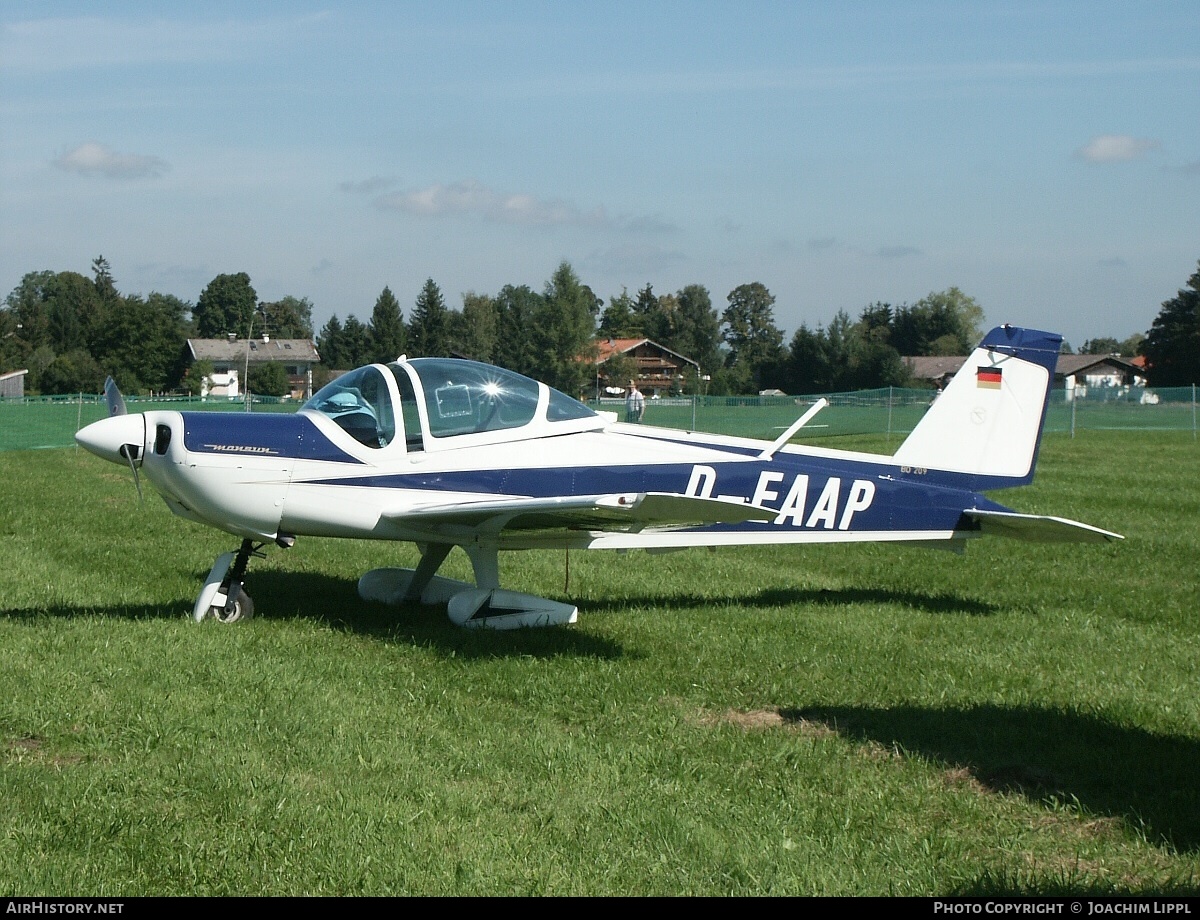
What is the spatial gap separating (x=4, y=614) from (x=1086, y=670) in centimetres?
700

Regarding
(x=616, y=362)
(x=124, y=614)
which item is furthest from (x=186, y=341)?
(x=124, y=614)

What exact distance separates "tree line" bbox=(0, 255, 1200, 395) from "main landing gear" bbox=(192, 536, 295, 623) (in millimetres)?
50627

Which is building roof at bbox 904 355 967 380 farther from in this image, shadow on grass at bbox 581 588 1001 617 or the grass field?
the grass field

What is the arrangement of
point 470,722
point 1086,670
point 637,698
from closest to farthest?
point 470,722, point 637,698, point 1086,670

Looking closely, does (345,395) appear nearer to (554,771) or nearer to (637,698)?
(637,698)

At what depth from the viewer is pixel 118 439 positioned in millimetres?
7383

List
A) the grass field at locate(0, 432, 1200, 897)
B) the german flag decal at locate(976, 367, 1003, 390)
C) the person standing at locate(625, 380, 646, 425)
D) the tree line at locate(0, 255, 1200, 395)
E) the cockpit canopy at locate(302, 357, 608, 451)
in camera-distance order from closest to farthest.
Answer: the grass field at locate(0, 432, 1200, 897) < the cockpit canopy at locate(302, 357, 608, 451) < the german flag decal at locate(976, 367, 1003, 390) < the person standing at locate(625, 380, 646, 425) < the tree line at locate(0, 255, 1200, 395)

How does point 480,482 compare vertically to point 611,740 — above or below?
above

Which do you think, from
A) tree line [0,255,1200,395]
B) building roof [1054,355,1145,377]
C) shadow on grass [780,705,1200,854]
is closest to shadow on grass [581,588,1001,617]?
shadow on grass [780,705,1200,854]

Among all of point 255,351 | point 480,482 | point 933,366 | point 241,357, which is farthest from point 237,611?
point 255,351

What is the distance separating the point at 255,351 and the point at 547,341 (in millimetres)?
34825

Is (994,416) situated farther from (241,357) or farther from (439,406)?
(241,357)

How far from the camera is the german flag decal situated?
30.0 feet

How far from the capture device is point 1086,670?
6.80 m
